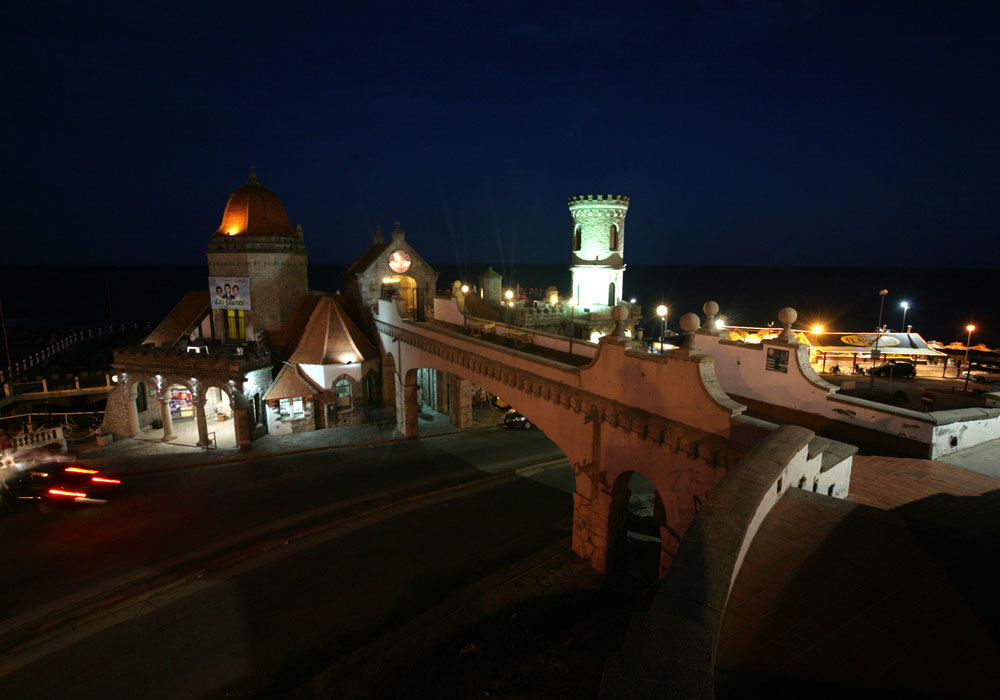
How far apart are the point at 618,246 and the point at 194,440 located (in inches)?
1274

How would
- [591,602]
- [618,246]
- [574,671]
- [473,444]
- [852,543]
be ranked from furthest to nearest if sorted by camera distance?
1. [618,246]
2. [473,444]
3. [591,602]
4. [574,671]
5. [852,543]

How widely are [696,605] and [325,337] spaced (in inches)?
1107

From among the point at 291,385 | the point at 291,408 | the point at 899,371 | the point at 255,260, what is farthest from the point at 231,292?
the point at 899,371

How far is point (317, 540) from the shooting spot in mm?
16672

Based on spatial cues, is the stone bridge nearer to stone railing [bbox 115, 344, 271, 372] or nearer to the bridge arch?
the bridge arch

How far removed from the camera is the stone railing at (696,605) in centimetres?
343

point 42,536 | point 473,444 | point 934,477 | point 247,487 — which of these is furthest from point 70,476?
point 934,477

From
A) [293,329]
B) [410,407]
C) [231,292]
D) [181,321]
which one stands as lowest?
[410,407]

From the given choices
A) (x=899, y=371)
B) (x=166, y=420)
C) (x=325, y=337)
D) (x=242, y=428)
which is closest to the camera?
(x=899, y=371)

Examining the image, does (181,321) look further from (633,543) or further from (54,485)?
(633,543)

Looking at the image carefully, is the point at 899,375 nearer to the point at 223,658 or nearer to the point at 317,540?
the point at 317,540

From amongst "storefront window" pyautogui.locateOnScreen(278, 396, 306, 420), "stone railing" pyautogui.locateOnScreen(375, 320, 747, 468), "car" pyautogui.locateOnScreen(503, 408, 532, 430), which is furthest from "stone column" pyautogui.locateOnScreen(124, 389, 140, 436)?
"car" pyautogui.locateOnScreen(503, 408, 532, 430)

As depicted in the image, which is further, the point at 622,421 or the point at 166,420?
the point at 166,420

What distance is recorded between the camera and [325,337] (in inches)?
1172
